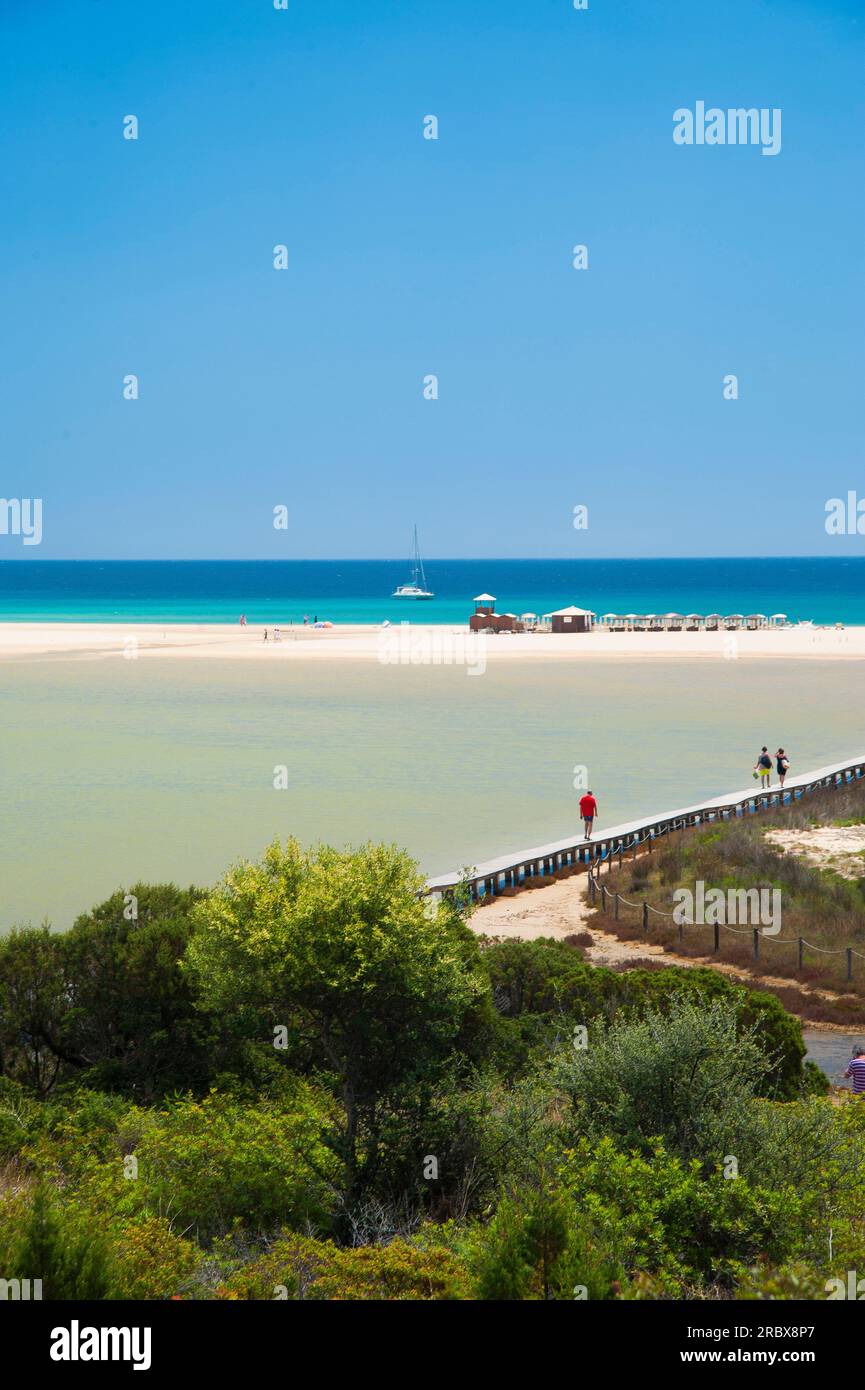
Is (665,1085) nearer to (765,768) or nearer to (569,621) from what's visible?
(765,768)

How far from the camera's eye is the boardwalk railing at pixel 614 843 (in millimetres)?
22094

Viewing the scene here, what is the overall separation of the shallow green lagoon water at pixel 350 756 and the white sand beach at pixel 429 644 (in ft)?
42.9

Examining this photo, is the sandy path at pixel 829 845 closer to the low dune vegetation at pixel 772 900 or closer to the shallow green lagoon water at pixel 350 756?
the low dune vegetation at pixel 772 900

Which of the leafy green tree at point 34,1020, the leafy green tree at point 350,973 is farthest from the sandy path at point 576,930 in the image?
the leafy green tree at point 34,1020

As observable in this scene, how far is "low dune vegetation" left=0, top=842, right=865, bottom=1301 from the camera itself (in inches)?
272

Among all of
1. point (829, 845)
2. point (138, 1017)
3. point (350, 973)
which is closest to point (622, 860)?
point (829, 845)

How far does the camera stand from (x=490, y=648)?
3349 inches

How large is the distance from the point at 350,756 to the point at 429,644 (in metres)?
55.5

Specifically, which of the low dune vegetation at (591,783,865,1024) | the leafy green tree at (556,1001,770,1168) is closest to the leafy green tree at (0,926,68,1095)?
the leafy green tree at (556,1001,770,1168)

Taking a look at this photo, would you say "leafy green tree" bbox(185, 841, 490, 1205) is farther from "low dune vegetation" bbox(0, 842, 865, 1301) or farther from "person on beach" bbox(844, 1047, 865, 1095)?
"person on beach" bbox(844, 1047, 865, 1095)

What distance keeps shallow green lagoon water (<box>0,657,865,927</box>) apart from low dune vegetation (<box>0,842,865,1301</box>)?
26.6 feet

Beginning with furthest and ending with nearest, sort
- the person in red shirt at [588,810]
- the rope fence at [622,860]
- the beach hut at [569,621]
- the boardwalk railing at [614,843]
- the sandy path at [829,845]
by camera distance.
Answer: the beach hut at [569,621] < the person in red shirt at [588,810] < the sandy path at [829,845] < the boardwalk railing at [614,843] < the rope fence at [622,860]

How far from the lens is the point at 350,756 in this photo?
37375 millimetres
